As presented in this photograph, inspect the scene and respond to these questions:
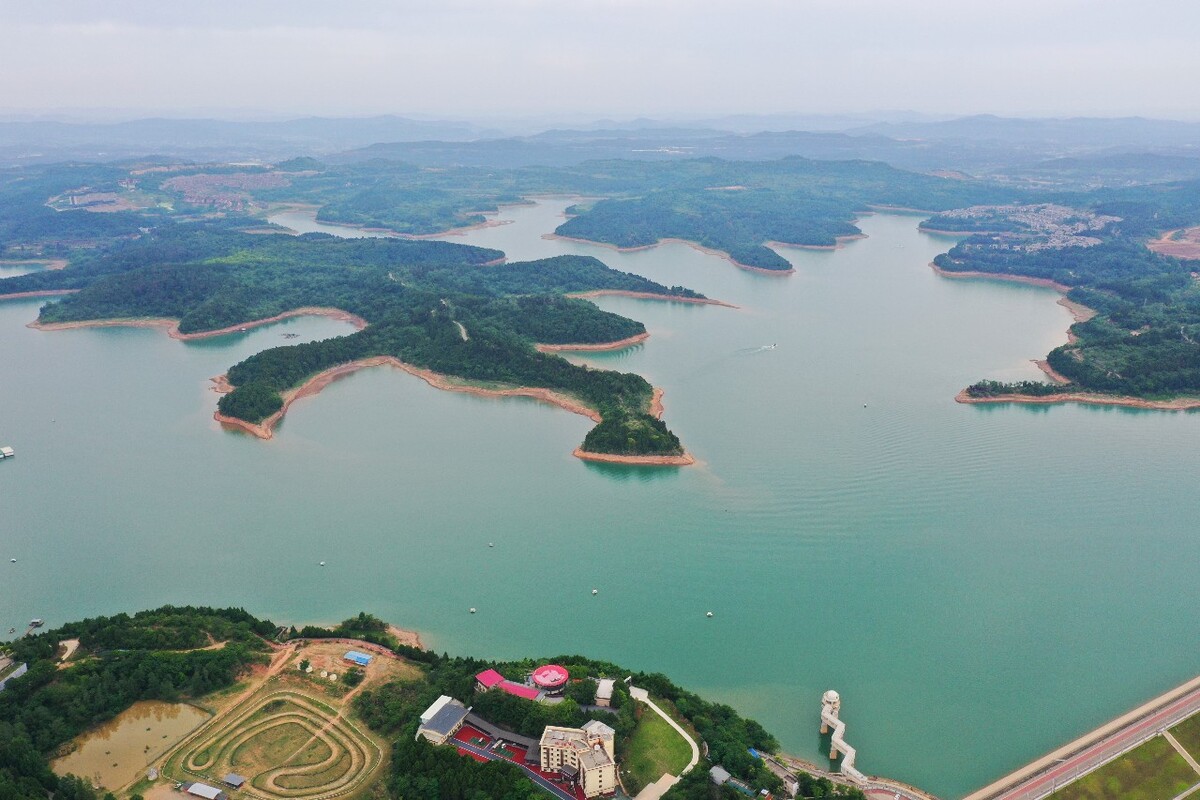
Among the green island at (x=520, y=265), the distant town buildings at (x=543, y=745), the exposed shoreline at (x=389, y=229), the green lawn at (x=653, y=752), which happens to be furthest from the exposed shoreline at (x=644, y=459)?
the exposed shoreline at (x=389, y=229)

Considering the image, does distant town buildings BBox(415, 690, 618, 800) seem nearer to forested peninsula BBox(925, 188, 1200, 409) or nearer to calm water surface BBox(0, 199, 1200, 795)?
calm water surface BBox(0, 199, 1200, 795)

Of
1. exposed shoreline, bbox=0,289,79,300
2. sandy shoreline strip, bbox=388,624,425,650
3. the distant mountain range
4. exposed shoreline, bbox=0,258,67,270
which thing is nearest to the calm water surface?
sandy shoreline strip, bbox=388,624,425,650

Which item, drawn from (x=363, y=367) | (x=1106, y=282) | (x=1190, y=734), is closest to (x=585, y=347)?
(x=363, y=367)

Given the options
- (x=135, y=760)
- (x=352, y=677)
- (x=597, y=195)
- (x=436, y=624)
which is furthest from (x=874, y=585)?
(x=597, y=195)

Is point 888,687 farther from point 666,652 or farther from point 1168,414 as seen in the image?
point 1168,414

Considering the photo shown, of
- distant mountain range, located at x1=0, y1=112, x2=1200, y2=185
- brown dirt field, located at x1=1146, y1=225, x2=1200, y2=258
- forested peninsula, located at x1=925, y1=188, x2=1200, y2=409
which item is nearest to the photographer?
forested peninsula, located at x1=925, y1=188, x2=1200, y2=409

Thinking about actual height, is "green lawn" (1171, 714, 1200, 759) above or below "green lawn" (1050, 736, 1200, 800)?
above

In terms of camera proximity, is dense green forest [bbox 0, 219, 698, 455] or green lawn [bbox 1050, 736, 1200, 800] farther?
dense green forest [bbox 0, 219, 698, 455]
